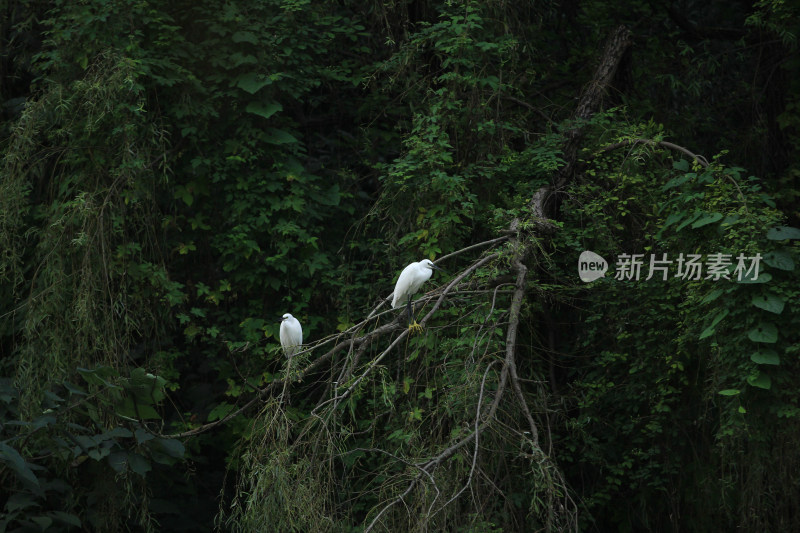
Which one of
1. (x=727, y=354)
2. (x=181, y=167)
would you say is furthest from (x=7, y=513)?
(x=727, y=354)

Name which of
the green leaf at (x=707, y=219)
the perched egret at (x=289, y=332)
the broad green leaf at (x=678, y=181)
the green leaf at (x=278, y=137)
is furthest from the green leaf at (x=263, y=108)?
the green leaf at (x=707, y=219)

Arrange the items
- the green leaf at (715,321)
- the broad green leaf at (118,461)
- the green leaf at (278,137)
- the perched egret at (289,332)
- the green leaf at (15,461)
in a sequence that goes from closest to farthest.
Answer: the green leaf at (715,321) < the green leaf at (15,461) < the broad green leaf at (118,461) < the perched egret at (289,332) < the green leaf at (278,137)

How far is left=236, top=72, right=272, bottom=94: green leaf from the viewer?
223 inches

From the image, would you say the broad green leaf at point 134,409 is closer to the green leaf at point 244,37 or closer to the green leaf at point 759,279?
the green leaf at point 244,37

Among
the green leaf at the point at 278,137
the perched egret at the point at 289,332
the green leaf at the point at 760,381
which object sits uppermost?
the green leaf at the point at 278,137

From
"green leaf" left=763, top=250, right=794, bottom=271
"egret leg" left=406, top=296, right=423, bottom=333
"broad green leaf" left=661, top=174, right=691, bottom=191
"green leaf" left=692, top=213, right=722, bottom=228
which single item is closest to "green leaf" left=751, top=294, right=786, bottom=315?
"green leaf" left=763, top=250, right=794, bottom=271

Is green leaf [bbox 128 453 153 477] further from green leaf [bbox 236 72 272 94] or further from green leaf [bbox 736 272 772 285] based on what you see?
green leaf [bbox 736 272 772 285]

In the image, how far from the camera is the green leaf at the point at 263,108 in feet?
18.8

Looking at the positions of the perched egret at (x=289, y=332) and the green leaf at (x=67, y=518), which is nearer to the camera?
the green leaf at (x=67, y=518)

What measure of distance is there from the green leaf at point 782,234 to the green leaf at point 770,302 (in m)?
0.24

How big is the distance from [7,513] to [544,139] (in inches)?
147

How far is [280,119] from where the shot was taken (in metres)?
6.08

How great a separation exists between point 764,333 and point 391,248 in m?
2.33

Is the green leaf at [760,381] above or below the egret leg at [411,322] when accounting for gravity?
below
